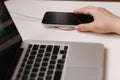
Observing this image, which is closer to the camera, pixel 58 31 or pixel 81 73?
pixel 81 73

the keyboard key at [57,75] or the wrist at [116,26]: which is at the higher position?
the wrist at [116,26]

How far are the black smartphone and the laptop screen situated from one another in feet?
0.49

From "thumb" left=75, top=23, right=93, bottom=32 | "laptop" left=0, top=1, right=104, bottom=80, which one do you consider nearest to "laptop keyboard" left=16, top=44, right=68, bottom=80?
"laptop" left=0, top=1, right=104, bottom=80

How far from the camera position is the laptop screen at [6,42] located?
70 cm

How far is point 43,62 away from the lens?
705 millimetres

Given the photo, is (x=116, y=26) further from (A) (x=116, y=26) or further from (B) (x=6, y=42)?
(B) (x=6, y=42)

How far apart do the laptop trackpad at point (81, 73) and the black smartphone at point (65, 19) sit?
0.21 meters

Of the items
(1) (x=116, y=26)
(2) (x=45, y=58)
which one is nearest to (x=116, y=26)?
(1) (x=116, y=26)

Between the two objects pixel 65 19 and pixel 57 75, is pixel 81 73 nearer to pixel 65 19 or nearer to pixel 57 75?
pixel 57 75

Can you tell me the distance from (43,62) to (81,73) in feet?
0.38

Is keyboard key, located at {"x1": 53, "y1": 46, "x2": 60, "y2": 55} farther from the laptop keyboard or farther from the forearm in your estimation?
the forearm

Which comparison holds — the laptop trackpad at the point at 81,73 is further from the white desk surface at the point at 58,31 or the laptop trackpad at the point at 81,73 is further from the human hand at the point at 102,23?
the human hand at the point at 102,23

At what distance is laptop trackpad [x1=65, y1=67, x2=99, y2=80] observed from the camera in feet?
2.13

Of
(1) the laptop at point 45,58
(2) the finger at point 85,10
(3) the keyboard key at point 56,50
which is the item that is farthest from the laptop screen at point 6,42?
(2) the finger at point 85,10
